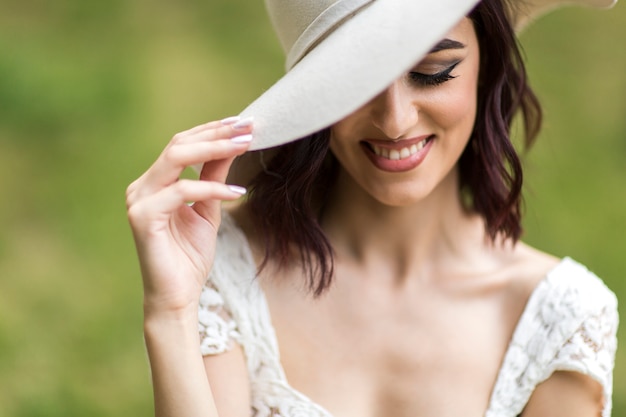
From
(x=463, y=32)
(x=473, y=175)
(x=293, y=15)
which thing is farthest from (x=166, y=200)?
(x=473, y=175)

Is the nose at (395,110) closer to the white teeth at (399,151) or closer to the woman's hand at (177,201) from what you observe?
the white teeth at (399,151)

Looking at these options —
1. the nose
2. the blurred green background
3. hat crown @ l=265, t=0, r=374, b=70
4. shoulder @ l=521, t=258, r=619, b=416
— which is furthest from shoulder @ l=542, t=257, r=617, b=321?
the blurred green background

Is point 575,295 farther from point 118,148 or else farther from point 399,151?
point 118,148

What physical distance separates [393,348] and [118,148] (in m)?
2.43

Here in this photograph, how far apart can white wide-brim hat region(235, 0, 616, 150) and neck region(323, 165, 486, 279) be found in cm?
46

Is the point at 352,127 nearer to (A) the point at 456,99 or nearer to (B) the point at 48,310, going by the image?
(A) the point at 456,99

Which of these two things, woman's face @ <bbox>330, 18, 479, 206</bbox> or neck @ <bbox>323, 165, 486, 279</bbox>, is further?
neck @ <bbox>323, 165, 486, 279</bbox>

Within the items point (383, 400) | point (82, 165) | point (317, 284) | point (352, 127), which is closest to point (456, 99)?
point (352, 127)

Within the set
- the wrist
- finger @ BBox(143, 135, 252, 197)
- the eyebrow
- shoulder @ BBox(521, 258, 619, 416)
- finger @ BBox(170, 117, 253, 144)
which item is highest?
the eyebrow

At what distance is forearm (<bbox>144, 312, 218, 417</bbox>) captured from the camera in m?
1.76

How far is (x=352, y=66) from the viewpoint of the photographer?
1.54 metres

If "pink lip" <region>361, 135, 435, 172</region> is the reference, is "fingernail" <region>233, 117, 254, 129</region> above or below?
above

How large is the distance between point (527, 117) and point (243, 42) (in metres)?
2.87

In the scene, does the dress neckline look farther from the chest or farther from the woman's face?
the woman's face
